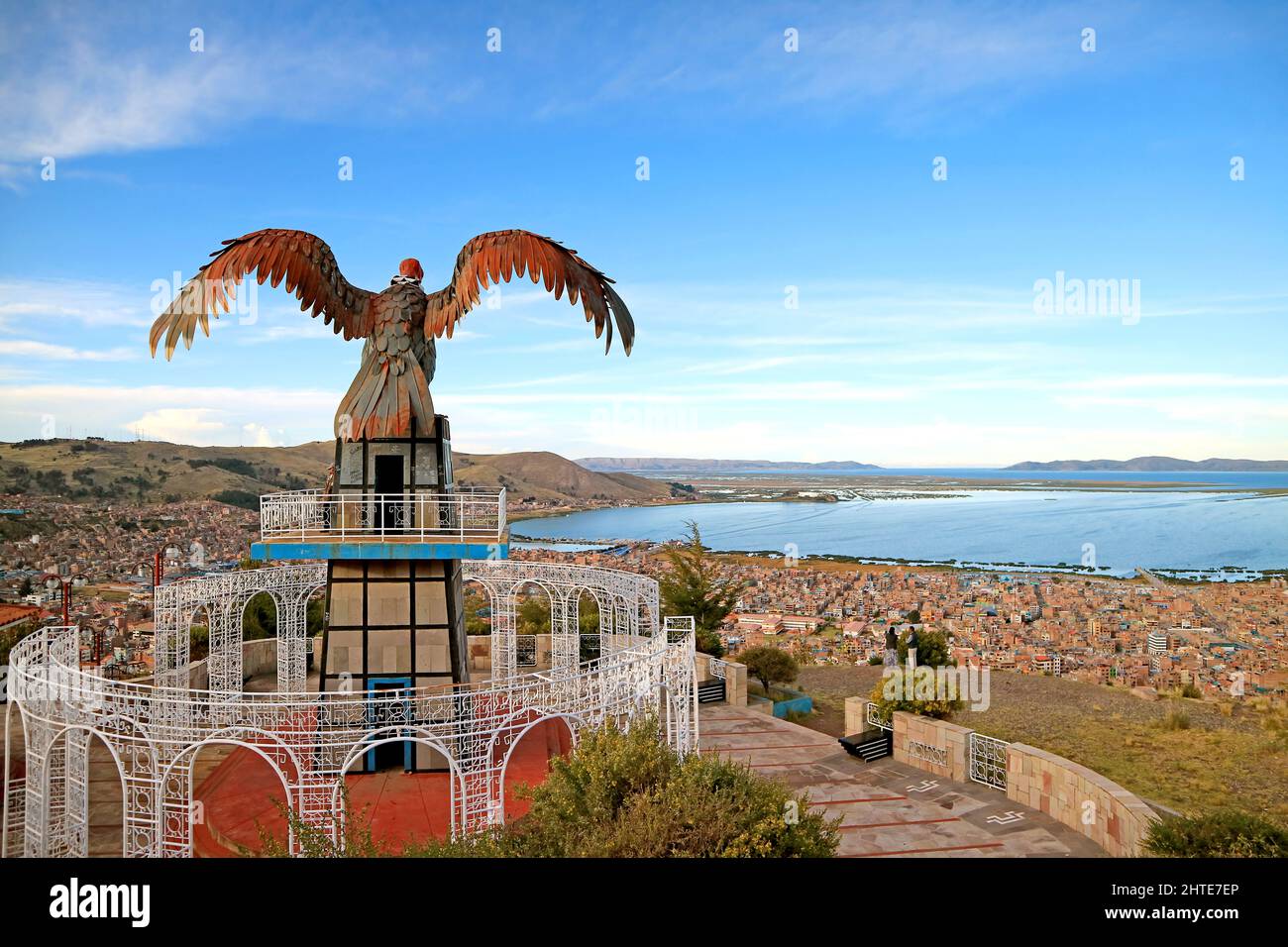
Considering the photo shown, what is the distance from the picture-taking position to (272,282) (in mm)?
13844

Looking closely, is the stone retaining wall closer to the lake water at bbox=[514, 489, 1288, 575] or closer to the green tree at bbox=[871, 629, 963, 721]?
the green tree at bbox=[871, 629, 963, 721]

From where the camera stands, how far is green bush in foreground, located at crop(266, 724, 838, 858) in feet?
27.2

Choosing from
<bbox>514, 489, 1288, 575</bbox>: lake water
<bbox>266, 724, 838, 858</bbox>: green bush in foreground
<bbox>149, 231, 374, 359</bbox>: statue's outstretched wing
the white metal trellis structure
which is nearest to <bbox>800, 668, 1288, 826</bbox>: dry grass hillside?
the white metal trellis structure

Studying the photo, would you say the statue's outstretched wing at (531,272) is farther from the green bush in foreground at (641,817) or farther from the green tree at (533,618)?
the green tree at (533,618)

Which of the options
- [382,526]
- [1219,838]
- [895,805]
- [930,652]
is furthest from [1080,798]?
[382,526]

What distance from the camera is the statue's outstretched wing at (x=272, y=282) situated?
522 inches

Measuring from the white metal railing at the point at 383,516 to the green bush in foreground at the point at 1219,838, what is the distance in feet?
32.7

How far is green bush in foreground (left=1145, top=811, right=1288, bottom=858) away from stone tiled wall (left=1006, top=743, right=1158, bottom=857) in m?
0.87

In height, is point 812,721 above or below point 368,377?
below
